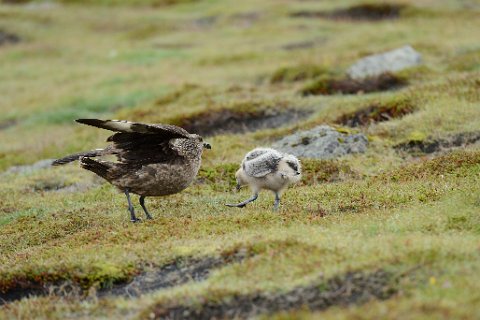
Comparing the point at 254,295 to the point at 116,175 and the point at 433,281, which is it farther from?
the point at 116,175

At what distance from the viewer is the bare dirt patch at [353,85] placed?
2778 centimetres

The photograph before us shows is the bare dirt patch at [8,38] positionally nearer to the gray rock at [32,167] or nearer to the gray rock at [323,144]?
the gray rock at [32,167]

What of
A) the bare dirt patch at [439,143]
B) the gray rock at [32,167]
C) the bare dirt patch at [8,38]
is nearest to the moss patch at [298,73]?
the bare dirt patch at [439,143]

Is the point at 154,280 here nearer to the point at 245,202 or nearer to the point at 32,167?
the point at 245,202

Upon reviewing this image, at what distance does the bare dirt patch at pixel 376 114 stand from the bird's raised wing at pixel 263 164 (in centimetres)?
893

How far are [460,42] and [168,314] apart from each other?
29125 mm

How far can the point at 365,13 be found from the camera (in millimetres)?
49938

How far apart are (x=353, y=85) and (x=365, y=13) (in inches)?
923

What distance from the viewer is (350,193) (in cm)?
1540

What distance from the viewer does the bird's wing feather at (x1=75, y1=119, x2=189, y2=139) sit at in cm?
1343

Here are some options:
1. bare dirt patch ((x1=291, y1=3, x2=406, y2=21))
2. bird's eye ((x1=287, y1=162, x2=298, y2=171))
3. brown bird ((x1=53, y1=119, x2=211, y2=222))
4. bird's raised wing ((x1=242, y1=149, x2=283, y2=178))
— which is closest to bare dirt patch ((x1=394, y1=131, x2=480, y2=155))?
bird's eye ((x1=287, y1=162, x2=298, y2=171))

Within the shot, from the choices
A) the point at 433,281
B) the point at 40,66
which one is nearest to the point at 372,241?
the point at 433,281

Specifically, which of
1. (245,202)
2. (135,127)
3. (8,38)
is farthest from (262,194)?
(8,38)

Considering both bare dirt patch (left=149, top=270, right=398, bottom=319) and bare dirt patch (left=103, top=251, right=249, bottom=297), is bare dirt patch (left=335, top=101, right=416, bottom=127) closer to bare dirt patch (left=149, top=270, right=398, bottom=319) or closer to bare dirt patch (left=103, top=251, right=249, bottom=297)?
bare dirt patch (left=103, top=251, right=249, bottom=297)
